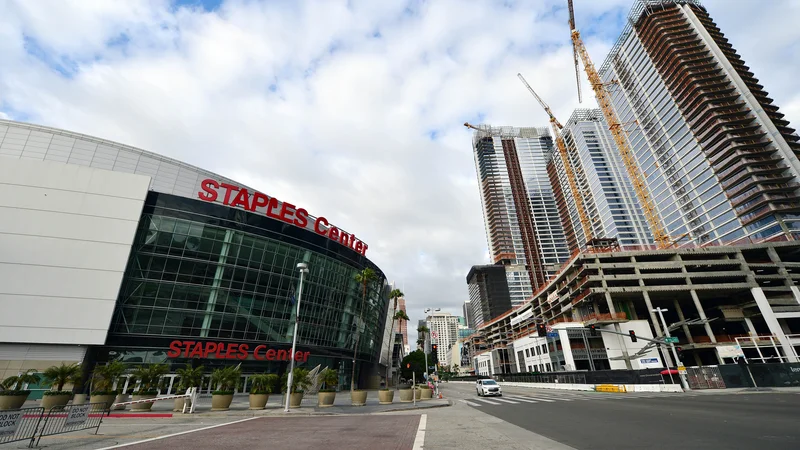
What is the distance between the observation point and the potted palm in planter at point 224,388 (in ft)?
72.8

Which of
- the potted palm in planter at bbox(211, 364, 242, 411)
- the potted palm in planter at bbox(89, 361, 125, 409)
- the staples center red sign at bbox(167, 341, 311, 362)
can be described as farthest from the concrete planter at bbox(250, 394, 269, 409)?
the staples center red sign at bbox(167, 341, 311, 362)

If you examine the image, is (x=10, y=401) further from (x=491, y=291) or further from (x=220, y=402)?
(x=491, y=291)

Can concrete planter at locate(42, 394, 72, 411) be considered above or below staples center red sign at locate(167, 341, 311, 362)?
below

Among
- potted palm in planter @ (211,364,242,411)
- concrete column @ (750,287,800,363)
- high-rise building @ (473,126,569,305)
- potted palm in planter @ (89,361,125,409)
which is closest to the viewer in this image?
potted palm in planter @ (89,361,125,409)

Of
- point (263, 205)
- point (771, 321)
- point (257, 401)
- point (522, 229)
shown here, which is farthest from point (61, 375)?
point (522, 229)

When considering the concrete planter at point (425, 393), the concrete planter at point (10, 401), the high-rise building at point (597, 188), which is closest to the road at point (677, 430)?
the concrete planter at point (425, 393)

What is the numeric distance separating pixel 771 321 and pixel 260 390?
82.4 meters

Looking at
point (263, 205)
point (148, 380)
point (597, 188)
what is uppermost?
point (597, 188)

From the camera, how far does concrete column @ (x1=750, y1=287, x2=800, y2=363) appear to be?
53.6 m

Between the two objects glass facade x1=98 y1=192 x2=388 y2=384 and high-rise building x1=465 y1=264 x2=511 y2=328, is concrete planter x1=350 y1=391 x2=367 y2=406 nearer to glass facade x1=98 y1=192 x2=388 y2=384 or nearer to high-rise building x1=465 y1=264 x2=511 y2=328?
glass facade x1=98 y1=192 x2=388 y2=384

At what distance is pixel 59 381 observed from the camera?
2392 centimetres

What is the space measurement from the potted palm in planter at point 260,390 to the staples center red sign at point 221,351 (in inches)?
691

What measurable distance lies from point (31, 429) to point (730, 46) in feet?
545

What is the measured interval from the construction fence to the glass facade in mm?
21544
